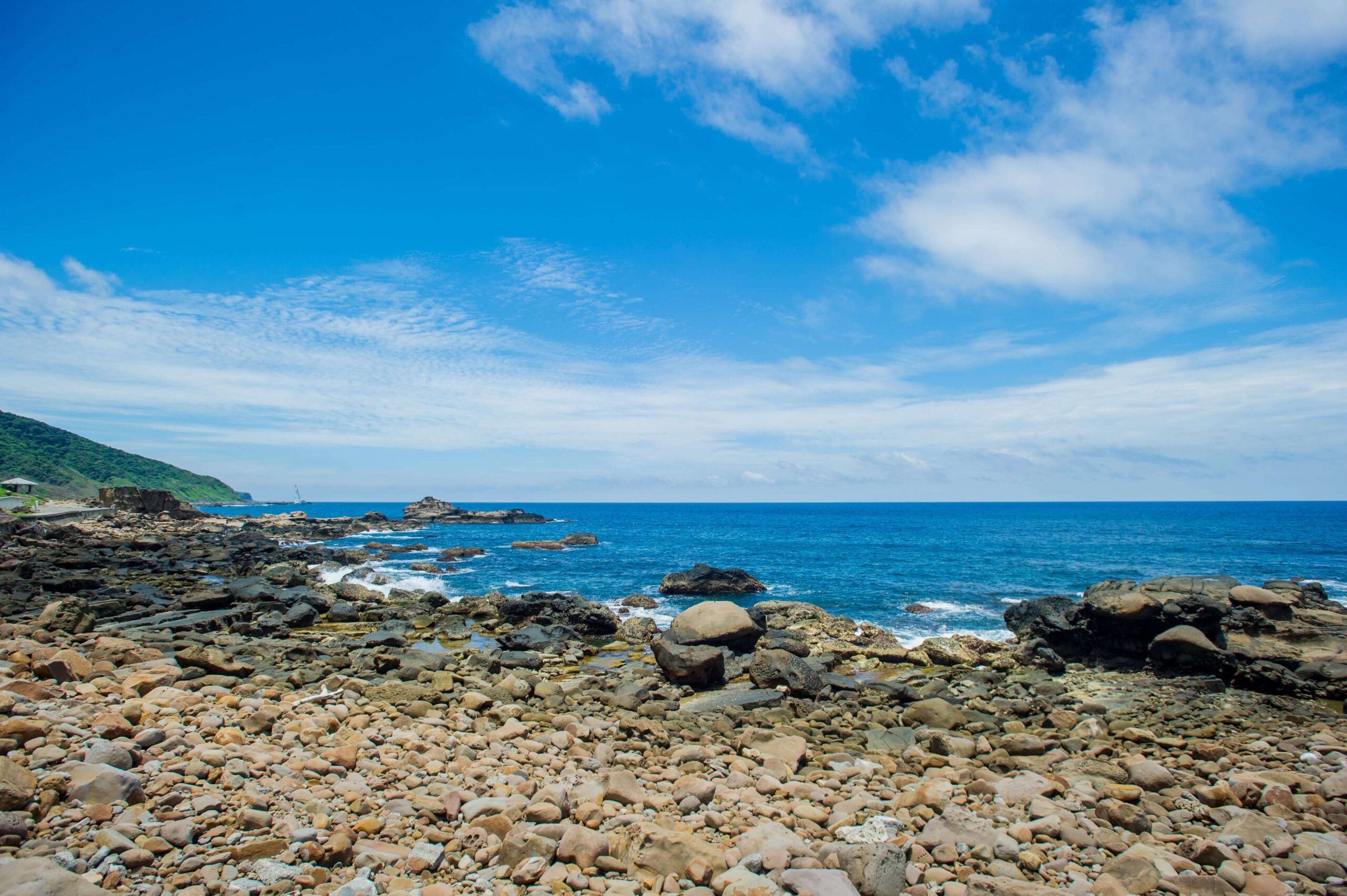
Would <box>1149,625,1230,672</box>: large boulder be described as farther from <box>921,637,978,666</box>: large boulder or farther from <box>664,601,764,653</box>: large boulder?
<box>664,601,764,653</box>: large boulder

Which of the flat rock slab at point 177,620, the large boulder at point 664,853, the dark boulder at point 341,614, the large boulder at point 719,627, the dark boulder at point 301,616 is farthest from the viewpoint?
the dark boulder at point 341,614

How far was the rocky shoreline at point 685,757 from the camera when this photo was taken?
6.41m

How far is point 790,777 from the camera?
9797 mm

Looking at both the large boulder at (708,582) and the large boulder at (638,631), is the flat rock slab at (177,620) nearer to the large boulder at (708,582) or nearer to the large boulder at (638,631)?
the large boulder at (638,631)

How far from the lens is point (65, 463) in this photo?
142 m

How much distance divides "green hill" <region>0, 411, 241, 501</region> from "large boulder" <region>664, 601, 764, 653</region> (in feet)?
468

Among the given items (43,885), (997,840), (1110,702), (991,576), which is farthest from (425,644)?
(991,576)

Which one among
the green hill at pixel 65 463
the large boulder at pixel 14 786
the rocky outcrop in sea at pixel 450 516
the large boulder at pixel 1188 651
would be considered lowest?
the rocky outcrop in sea at pixel 450 516

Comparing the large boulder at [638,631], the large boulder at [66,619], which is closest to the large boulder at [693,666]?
the large boulder at [638,631]

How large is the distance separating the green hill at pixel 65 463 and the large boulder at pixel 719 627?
142747 millimetres

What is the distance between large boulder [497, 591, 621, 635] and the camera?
24109mm

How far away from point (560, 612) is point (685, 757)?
15397 millimetres

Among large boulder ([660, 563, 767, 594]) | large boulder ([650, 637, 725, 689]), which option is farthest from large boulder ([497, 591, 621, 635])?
large boulder ([660, 563, 767, 594])

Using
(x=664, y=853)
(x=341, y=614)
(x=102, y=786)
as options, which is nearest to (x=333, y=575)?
(x=341, y=614)
